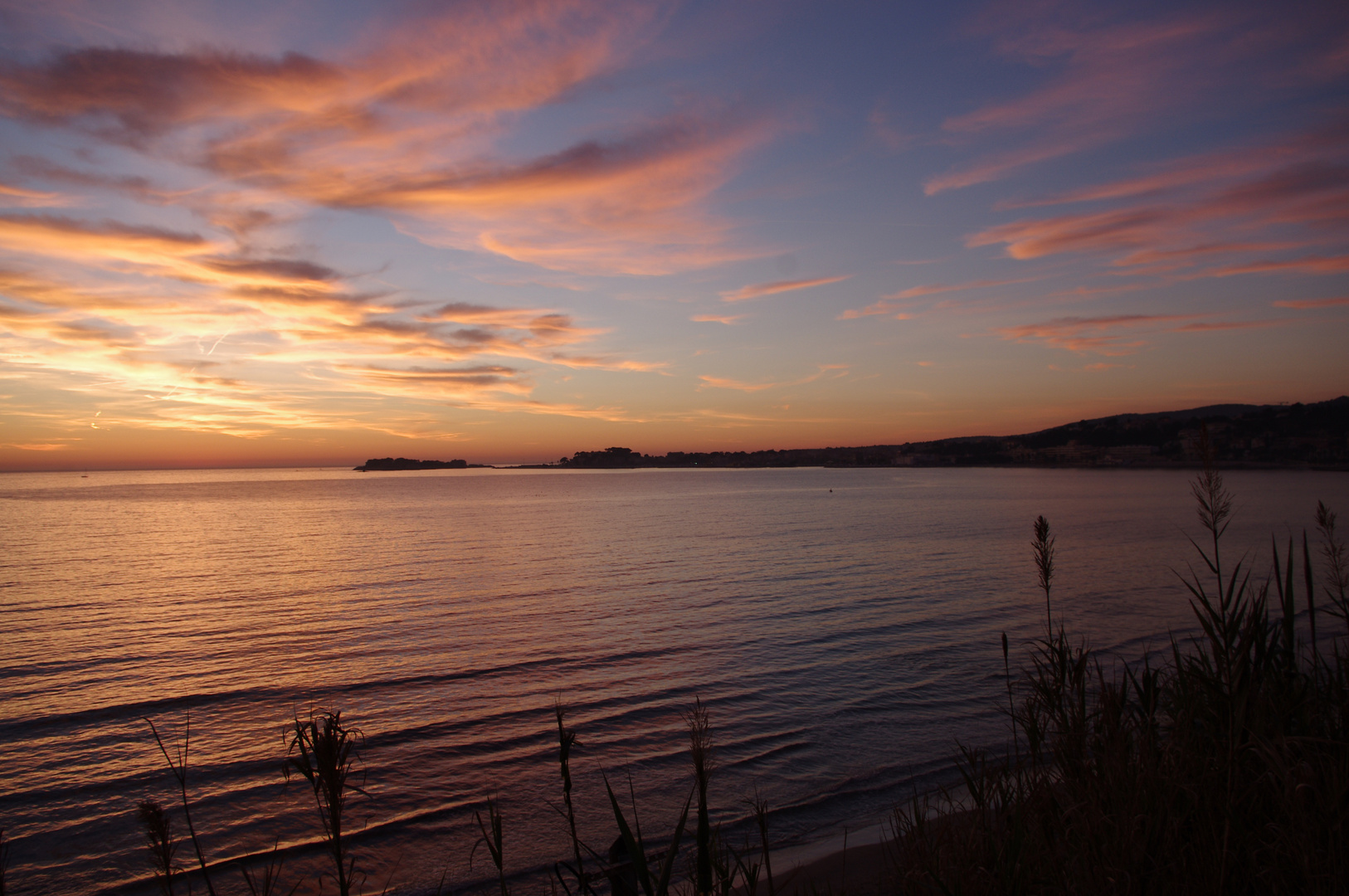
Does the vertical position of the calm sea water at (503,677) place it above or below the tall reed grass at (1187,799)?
below

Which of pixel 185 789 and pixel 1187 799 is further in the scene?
pixel 185 789

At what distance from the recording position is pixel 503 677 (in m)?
15.6

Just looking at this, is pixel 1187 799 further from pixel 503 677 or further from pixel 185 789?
pixel 503 677

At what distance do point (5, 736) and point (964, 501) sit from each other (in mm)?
81273

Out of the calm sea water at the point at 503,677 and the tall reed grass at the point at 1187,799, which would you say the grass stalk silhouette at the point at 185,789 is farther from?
the tall reed grass at the point at 1187,799

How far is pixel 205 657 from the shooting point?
17.7 meters

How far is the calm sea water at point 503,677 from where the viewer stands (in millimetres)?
9281

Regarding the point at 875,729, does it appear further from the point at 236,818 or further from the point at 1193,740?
the point at 236,818

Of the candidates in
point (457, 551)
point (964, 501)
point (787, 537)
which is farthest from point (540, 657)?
point (964, 501)

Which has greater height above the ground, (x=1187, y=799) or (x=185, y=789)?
(x=1187, y=799)

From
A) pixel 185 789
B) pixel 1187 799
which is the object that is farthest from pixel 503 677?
pixel 1187 799

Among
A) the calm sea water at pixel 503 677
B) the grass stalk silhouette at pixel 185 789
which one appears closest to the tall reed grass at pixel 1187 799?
the grass stalk silhouette at pixel 185 789

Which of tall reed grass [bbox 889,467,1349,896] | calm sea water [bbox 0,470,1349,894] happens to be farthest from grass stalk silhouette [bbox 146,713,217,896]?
tall reed grass [bbox 889,467,1349,896]

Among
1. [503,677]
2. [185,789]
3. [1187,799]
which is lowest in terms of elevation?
[503,677]
